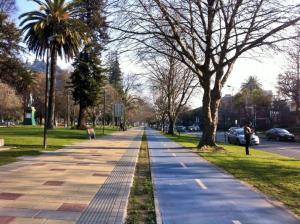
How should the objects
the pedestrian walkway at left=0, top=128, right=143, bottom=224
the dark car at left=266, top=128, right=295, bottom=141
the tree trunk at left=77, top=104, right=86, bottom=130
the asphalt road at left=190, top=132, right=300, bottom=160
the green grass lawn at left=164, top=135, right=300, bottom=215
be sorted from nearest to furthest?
the pedestrian walkway at left=0, top=128, right=143, bottom=224 → the green grass lawn at left=164, top=135, right=300, bottom=215 → the asphalt road at left=190, top=132, right=300, bottom=160 → the dark car at left=266, top=128, right=295, bottom=141 → the tree trunk at left=77, top=104, right=86, bottom=130

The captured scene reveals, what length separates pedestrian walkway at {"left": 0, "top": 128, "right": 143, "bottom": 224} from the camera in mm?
8844

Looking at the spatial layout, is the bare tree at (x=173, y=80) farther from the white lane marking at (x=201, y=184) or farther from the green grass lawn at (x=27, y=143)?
the white lane marking at (x=201, y=184)

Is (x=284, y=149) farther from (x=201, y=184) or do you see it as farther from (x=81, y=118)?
(x=81, y=118)

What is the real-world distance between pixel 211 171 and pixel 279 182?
10.8ft

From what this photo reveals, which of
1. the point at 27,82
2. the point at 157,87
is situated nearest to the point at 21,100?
the point at 157,87

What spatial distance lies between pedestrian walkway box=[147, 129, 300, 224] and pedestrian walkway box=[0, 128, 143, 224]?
0.91 meters

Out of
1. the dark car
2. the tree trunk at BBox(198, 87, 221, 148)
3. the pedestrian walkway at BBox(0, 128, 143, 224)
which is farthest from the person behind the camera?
the dark car

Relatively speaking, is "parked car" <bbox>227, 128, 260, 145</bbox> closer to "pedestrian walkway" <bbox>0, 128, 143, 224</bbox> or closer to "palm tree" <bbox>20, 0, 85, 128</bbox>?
"palm tree" <bbox>20, 0, 85, 128</bbox>

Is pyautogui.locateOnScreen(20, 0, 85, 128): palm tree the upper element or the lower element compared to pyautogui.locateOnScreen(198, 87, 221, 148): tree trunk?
upper

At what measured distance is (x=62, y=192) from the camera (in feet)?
37.9

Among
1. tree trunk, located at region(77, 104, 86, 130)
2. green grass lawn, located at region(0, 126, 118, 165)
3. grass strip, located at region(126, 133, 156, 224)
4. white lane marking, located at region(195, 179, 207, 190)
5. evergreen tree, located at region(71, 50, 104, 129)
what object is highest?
evergreen tree, located at region(71, 50, 104, 129)

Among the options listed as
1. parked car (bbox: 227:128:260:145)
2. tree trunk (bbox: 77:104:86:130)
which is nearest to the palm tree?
tree trunk (bbox: 77:104:86:130)

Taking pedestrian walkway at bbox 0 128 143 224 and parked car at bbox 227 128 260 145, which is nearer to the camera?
pedestrian walkway at bbox 0 128 143 224

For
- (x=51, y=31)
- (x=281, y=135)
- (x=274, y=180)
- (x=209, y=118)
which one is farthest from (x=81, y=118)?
(x=274, y=180)
